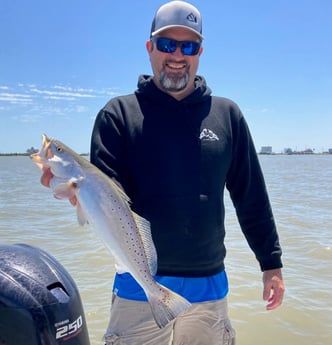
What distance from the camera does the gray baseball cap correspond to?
326cm

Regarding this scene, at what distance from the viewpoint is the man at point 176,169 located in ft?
10.1

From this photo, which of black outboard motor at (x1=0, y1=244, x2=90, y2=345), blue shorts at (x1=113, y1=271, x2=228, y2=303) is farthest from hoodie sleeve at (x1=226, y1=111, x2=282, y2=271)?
black outboard motor at (x1=0, y1=244, x2=90, y2=345)

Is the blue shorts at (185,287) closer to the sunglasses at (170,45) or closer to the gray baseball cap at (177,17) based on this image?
the sunglasses at (170,45)

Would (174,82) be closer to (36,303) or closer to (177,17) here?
(177,17)

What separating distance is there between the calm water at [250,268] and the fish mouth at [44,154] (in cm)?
389

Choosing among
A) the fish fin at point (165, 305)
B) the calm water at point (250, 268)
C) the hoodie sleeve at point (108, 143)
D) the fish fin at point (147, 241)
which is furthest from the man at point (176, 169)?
the calm water at point (250, 268)

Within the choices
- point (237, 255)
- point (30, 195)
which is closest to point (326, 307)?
point (237, 255)

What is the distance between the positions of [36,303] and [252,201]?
6.23 feet

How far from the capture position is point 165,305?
272 centimetres

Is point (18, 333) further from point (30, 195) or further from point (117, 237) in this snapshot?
point (30, 195)

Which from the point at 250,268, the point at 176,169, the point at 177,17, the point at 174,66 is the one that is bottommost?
the point at 250,268

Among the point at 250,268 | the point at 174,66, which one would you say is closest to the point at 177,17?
the point at 174,66

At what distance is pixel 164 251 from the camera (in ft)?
10.2

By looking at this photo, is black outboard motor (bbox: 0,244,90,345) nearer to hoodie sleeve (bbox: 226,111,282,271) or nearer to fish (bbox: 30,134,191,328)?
fish (bbox: 30,134,191,328)
